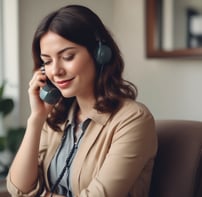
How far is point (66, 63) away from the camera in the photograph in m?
1.28

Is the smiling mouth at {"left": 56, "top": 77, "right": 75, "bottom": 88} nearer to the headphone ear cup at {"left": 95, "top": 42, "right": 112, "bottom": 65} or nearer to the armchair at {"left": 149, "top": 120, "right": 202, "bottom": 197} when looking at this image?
the headphone ear cup at {"left": 95, "top": 42, "right": 112, "bottom": 65}

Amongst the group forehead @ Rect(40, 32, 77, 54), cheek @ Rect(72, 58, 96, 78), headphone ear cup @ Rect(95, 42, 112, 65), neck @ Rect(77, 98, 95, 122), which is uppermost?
forehead @ Rect(40, 32, 77, 54)

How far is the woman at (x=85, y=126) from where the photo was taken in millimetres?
1233

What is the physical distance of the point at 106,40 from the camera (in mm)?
1349

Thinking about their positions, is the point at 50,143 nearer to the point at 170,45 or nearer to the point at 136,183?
the point at 136,183

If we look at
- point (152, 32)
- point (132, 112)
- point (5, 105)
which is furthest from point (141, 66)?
point (132, 112)

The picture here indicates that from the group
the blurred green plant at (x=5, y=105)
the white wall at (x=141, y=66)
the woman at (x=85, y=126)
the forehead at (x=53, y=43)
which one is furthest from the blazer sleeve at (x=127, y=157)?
the blurred green plant at (x=5, y=105)

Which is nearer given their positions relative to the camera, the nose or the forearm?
the nose

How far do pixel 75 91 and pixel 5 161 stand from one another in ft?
4.12

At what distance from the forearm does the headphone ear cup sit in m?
0.32

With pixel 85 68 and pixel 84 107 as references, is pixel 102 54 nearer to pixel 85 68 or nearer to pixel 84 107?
pixel 85 68

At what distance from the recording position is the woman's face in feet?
4.16

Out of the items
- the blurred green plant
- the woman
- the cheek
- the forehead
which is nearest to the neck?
the woman

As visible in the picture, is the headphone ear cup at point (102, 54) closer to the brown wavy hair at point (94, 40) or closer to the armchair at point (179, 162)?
the brown wavy hair at point (94, 40)
